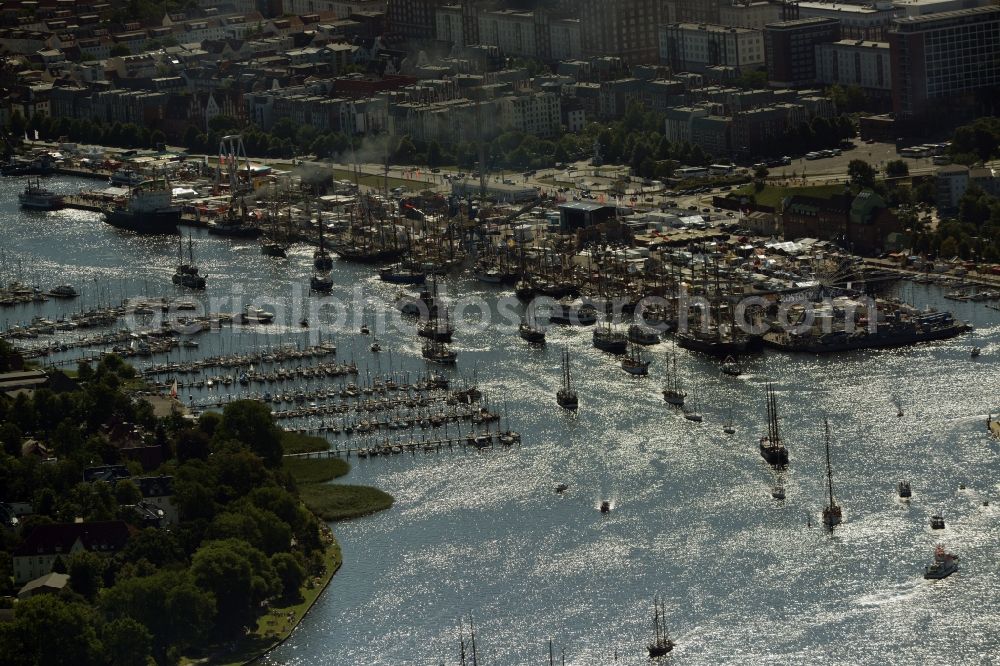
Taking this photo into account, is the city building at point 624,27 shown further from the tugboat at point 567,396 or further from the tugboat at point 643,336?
the tugboat at point 567,396

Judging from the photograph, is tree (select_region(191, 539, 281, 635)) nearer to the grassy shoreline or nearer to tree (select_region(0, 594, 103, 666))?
the grassy shoreline

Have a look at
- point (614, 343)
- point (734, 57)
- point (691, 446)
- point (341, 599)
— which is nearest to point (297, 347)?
point (614, 343)

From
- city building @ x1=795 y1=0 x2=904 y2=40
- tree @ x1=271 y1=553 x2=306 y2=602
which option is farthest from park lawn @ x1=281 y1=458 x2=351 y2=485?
city building @ x1=795 y1=0 x2=904 y2=40

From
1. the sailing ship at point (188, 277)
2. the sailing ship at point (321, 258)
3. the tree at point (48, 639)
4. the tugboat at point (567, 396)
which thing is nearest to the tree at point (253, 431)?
the tugboat at point (567, 396)

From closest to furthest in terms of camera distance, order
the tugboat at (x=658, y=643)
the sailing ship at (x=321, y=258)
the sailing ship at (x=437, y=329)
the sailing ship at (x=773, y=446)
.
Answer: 1. the tugboat at (x=658, y=643)
2. the sailing ship at (x=773, y=446)
3. the sailing ship at (x=437, y=329)
4. the sailing ship at (x=321, y=258)

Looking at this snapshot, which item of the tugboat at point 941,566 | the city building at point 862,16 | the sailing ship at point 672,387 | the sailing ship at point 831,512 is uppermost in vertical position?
the city building at point 862,16

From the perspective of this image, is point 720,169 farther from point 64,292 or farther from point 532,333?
point 64,292

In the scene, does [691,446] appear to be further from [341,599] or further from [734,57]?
[734,57]
